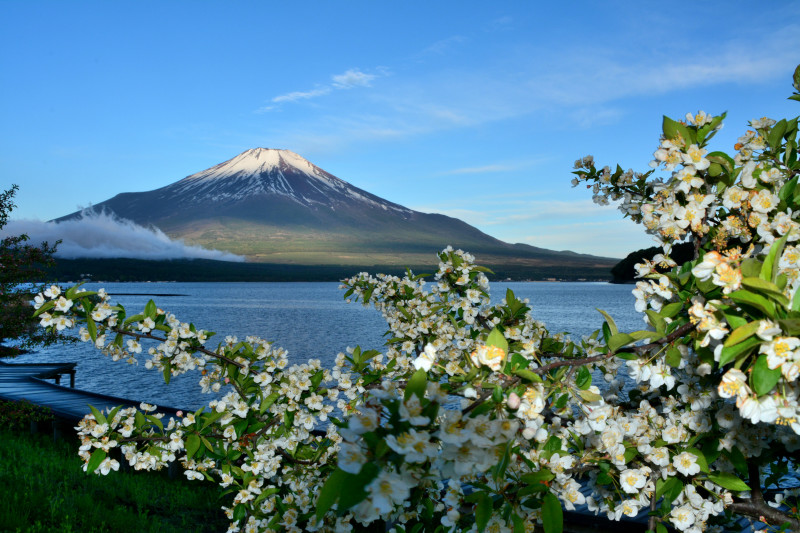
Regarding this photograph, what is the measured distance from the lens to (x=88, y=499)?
7559 millimetres

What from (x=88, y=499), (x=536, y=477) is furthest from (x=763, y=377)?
(x=88, y=499)

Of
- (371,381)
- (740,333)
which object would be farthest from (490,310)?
(740,333)

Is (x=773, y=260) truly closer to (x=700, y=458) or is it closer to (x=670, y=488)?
(x=700, y=458)

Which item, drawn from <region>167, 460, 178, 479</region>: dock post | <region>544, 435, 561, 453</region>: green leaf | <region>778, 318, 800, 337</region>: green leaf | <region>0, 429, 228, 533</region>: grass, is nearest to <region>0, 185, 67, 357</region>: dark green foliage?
<region>0, 429, 228, 533</region>: grass

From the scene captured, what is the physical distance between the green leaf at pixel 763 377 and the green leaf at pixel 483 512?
1014mm

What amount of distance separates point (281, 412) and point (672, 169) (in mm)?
3440

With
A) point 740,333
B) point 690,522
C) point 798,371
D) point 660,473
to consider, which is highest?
point 740,333

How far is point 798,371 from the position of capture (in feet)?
5.09

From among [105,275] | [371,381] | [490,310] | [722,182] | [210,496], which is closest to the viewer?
[722,182]

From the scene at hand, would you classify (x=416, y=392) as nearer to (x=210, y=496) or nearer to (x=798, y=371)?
(x=798, y=371)

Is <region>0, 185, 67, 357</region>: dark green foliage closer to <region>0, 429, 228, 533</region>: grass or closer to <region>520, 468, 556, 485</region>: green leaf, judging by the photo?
<region>0, 429, 228, 533</region>: grass

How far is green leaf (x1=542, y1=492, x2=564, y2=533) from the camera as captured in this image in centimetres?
221

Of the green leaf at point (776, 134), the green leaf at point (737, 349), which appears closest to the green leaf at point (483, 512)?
the green leaf at point (737, 349)

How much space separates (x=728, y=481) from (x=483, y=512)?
1.59m
